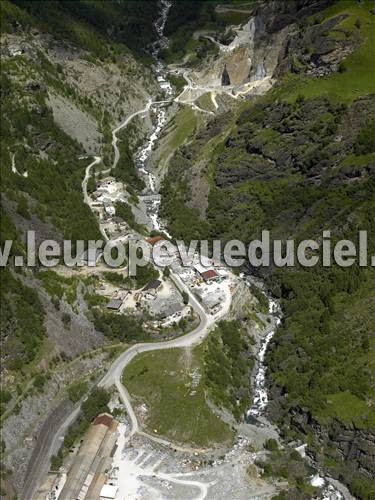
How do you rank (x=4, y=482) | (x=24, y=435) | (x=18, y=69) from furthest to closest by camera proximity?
(x=18, y=69), (x=24, y=435), (x=4, y=482)

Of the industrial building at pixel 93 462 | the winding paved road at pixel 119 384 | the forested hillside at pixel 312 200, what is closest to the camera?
the industrial building at pixel 93 462

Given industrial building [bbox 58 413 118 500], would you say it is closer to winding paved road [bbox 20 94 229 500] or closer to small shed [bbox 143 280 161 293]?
winding paved road [bbox 20 94 229 500]

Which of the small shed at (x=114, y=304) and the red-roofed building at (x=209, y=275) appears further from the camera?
the red-roofed building at (x=209, y=275)

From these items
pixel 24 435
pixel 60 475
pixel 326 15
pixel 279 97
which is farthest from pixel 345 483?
pixel 326 15

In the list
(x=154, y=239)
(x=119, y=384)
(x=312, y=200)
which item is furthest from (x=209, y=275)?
(x=119, y=384)

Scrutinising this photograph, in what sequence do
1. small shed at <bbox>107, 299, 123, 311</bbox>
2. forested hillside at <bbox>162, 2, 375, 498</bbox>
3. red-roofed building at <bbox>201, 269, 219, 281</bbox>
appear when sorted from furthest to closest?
red-roofed building at <bbox>201, 269, 219, 281</bbox> < small shed at <bbox>107, 299, 123, 311</bbox> < forested hillside at <bbox>162, 2, 375, 498</bbox>

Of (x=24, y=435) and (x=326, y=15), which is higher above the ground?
(x=326, y=15)

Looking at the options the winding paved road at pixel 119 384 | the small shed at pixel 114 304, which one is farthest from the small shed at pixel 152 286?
the small shed at pixel 114 304

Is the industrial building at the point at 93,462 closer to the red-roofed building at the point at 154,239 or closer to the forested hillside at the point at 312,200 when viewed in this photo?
the forested hillside at the point at 312,200

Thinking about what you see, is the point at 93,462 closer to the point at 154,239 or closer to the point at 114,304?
the point at 114,304

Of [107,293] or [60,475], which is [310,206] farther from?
[60,475]

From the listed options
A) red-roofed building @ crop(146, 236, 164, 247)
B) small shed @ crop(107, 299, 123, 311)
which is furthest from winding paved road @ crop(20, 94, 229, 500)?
red-roofed building @ crop(146, 236, 164, 247)
